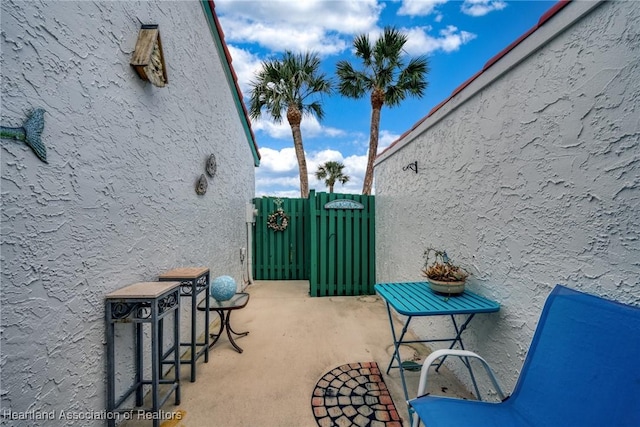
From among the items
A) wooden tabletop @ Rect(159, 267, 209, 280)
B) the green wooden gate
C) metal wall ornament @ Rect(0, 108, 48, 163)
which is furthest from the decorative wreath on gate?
metal wall ornament @ Rect(0, 108, 48, 163)

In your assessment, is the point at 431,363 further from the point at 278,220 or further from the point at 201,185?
the point at 278,220

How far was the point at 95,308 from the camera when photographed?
1.56m

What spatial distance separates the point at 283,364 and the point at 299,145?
25.2ft

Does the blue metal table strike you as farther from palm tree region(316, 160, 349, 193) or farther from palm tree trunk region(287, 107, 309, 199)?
palm tree region(316, 160, 349, 193)

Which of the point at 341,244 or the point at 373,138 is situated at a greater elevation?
the point at 373,138

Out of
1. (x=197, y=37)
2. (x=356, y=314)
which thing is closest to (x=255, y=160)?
(x=197, y=37)

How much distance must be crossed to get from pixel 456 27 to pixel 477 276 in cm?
404

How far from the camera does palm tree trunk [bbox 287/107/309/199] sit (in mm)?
8539

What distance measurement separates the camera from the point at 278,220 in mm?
6172

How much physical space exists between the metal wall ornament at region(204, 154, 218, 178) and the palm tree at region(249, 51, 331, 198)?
5.46 m

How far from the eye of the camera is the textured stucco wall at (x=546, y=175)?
1.17m

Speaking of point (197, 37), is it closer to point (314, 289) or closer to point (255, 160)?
point (255, 160)

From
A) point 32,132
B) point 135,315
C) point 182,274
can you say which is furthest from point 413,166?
point 32,132

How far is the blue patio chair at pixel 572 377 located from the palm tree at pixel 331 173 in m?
17.5
